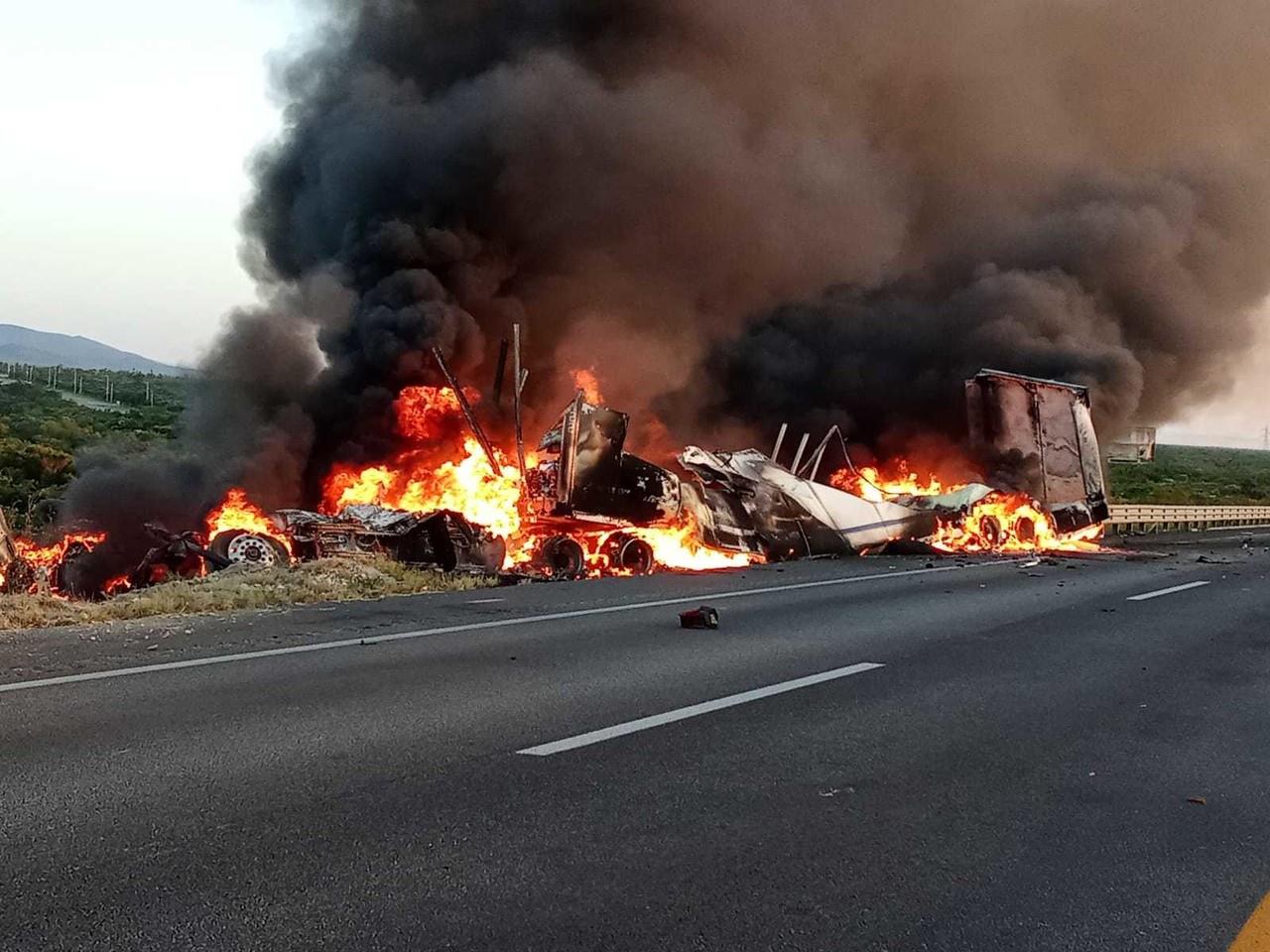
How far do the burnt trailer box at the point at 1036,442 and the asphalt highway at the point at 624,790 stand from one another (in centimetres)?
1264

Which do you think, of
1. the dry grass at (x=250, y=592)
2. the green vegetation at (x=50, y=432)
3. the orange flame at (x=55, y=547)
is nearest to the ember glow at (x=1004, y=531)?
the dry grass at (x=250, y=592)

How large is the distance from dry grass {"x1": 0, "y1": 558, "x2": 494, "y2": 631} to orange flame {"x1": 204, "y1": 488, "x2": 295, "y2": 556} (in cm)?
155

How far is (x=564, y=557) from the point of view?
1477cm

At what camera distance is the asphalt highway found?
10.0 ft

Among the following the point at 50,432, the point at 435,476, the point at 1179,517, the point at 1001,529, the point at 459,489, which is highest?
the point at 50,432

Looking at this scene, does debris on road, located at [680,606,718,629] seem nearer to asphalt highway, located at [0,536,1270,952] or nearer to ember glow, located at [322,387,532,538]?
asphalt highway, located at [0,536,1270,952]

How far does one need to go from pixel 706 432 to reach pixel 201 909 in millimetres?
26637

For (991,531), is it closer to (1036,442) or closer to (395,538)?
(1036,442)

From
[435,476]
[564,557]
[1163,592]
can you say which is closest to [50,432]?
[435,476]

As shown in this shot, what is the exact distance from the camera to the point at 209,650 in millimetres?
7188

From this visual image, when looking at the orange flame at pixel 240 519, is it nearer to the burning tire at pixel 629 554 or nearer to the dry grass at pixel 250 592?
the dry grass at pixel 250 592

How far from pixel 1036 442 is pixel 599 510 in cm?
958

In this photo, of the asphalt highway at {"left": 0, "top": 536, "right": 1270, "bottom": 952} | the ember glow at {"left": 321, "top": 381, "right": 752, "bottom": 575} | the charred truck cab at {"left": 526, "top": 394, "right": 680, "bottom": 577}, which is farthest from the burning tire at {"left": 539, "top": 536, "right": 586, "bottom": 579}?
the asphalt highway at {"left": 0, "top": 536, "right": 1270, "bottom": 952}

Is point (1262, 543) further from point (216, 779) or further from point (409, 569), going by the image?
point (216, 779)
